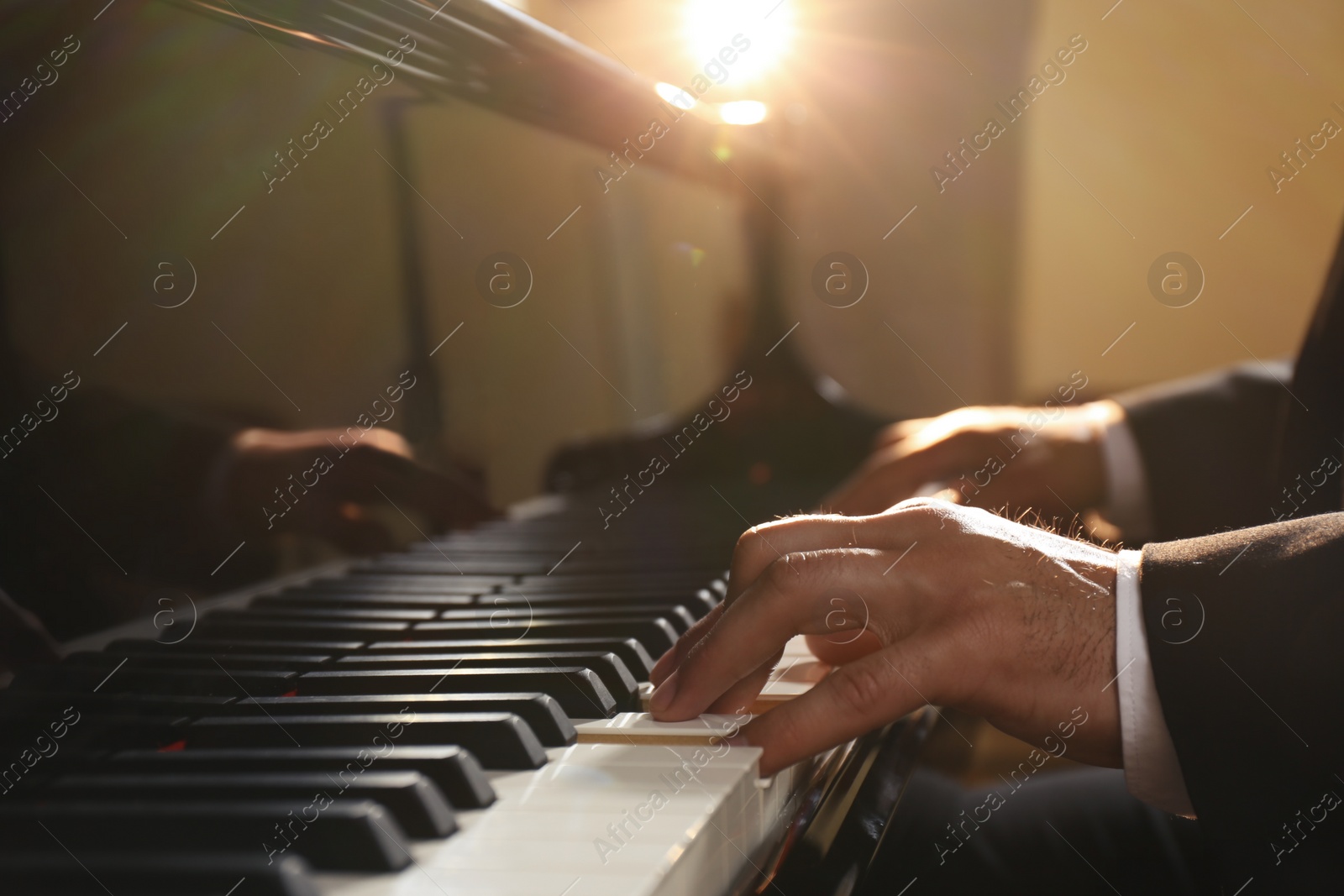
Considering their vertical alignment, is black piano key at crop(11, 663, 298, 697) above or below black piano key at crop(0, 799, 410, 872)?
above

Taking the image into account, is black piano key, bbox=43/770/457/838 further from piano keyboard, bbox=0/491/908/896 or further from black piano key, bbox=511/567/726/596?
black piano key, bbox=511/567/726/596

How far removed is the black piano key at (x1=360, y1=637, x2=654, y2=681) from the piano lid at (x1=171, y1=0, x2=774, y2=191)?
1.77 ft

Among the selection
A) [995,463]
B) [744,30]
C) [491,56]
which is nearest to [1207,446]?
[995,463]

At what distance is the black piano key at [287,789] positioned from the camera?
1.65 ft

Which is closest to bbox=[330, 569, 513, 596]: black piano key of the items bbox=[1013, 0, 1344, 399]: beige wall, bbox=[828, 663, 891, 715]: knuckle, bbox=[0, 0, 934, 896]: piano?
bbox=[0, 0, 934, 896]: piano

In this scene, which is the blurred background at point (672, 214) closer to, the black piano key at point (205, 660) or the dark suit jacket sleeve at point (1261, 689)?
the black piano key at point (205, 660)

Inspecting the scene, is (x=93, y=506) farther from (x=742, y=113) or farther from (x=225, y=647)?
(x=742, y=113)

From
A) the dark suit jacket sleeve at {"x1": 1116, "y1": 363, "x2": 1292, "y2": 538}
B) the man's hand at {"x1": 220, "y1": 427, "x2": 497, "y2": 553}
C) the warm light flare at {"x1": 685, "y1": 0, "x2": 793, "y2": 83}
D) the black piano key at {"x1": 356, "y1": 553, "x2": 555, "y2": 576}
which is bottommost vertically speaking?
the dark suit jacket sleeve at {"x1": 1116, "y1": 363, "x2": 1292, "y2": 538}

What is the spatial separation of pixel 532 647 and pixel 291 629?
0.68ft

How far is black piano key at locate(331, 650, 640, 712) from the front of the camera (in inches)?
29.9

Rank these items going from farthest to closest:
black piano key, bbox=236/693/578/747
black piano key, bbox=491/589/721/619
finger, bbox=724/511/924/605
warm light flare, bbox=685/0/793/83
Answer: warm light flare, bbox=685/0/793/83
black piano key, bbox=491/589/721/619
finger, bbox=724/511/924/605
black piano key, bbox=236/693/578/747

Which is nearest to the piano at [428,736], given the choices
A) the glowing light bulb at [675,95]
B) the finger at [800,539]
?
the finger at [800,539]

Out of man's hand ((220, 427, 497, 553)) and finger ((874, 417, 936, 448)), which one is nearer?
man's hand ((220, 427, 497, 553))

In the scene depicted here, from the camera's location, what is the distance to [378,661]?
30.3 inches
